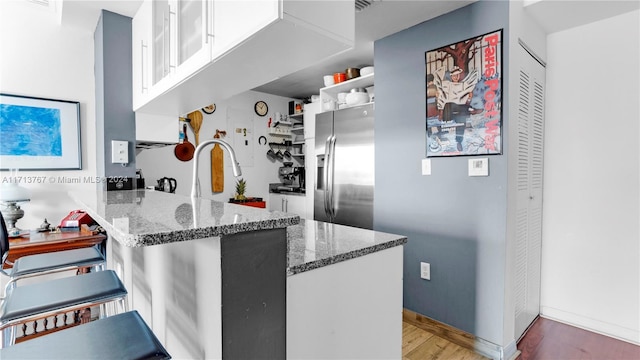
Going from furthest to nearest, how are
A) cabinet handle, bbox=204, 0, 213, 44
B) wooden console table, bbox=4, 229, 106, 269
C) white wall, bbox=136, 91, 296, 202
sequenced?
1. white wall, bbox=136, 91, 296, 202
2. wooden console table, bbox=4, 229, 106, 269
3. cabinet handle, bbox=204, 0, 213, 44

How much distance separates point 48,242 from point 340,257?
1.99 metres

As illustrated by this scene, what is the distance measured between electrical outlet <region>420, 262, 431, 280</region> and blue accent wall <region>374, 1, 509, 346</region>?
27mm

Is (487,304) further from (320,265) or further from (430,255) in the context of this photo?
(320,265)

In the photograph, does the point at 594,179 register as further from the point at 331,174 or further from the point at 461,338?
the point at 331,174

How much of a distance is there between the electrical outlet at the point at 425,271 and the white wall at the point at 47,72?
2.63m

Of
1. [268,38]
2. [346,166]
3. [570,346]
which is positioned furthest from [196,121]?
[570,346]

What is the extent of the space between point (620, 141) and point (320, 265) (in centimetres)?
246

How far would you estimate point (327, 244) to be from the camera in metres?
1.18

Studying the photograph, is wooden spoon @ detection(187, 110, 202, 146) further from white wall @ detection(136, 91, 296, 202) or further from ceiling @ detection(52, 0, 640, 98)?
ceiling @ detection(52, 0, 640, 98)

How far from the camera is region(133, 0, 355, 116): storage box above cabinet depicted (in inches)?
39.5

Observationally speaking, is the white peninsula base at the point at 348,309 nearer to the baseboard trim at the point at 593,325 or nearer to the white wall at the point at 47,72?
the baseboard trim at the point at 593,325

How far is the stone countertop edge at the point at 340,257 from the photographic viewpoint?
93 centimetres

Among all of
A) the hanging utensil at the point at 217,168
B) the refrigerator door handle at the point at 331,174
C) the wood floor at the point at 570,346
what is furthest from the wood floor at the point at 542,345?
the hanging utensil at the point at 217,168

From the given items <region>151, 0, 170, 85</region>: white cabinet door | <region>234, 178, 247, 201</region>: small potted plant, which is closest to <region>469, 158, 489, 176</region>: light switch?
<region>151, 0, 170, 85</region>: white cabinet door
